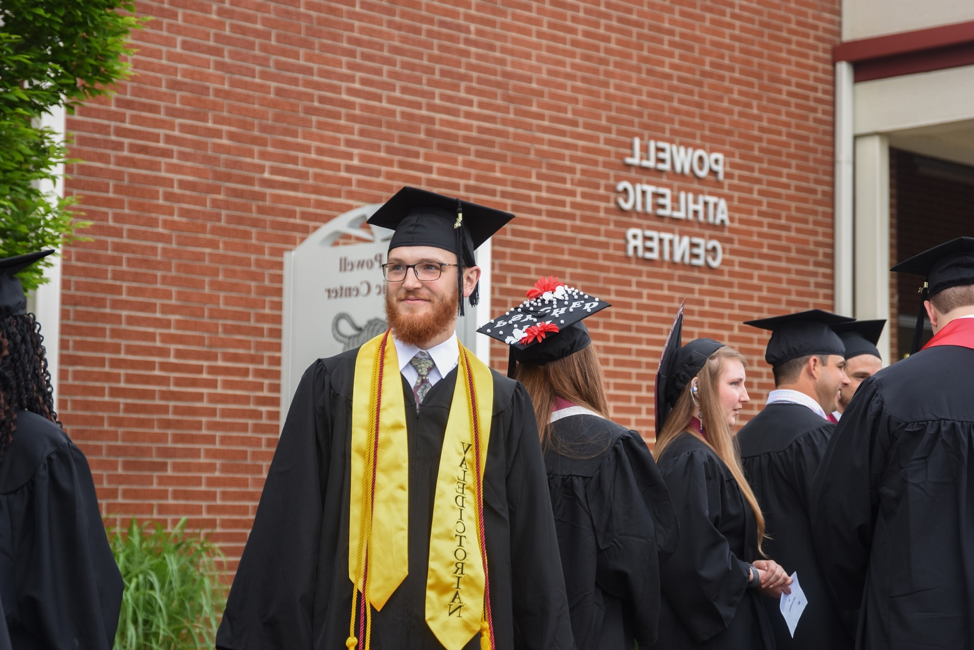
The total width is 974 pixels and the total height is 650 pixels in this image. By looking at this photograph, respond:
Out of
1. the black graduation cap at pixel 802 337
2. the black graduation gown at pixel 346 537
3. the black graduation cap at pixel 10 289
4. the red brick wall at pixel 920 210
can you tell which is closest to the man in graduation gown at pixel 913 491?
the black graduation gown at pixel 346 537

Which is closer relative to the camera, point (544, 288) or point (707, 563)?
point (707, 563)

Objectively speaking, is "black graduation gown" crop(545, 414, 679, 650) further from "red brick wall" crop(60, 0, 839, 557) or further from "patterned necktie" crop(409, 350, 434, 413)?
"red brick wall" crop(60, 0, 839, 557)

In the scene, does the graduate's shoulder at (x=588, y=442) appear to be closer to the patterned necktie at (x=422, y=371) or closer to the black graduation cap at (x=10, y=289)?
the patterned necktie at (x=422, y=371)

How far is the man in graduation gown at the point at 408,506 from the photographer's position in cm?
316

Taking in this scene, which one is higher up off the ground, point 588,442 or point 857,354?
point 857,354

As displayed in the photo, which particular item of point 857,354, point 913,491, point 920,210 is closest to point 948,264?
point 913,491

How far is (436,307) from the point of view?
3434mm

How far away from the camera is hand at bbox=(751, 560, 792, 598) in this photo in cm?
441

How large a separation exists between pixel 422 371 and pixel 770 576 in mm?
1739

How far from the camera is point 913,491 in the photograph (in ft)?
11.9

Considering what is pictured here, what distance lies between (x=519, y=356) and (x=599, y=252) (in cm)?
455

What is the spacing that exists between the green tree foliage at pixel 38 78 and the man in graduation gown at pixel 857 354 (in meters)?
3.93

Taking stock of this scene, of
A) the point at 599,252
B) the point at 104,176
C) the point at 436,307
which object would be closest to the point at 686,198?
the point at 599,252

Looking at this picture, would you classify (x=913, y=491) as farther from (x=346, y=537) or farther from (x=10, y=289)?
(x=10, y=289)
